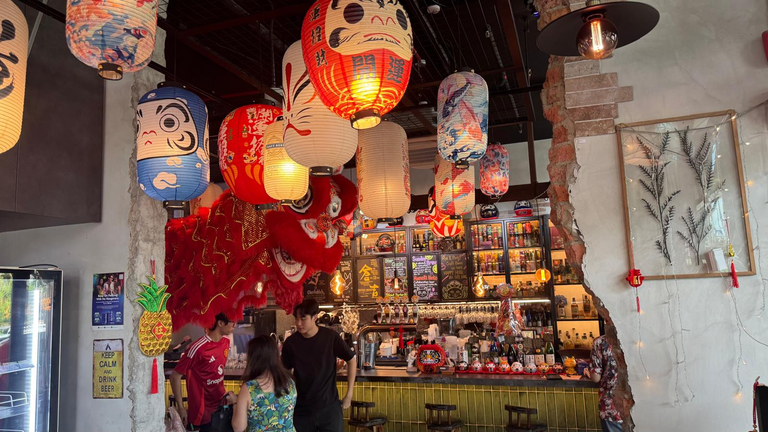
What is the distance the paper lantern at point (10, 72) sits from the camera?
2.07m

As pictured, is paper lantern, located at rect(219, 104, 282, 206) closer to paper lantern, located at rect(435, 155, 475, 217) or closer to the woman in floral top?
the woman in floral top

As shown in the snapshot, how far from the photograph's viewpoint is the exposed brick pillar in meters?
2.92

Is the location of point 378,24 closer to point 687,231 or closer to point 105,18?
point 105,18

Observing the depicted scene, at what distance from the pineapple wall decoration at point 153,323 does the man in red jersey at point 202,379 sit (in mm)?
511

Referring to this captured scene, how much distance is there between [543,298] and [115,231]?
7122 mm

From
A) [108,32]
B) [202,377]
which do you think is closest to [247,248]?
[202,377]

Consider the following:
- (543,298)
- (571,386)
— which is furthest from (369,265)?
(571,386)

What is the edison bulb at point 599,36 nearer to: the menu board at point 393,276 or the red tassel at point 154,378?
the red tassel at point 154,378

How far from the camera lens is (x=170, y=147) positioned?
9.50 feet

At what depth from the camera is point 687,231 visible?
2783 mm

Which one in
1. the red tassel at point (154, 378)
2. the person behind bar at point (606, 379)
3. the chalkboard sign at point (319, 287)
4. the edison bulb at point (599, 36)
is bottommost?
the person behind bar at point (606, 379)

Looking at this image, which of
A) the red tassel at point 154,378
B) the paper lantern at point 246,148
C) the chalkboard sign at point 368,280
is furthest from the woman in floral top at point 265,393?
the chalkboard sign at point 368,280

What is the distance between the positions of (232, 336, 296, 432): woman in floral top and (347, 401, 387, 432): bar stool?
2.07 metres

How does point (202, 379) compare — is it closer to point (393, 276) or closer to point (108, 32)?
point (108, 32)
